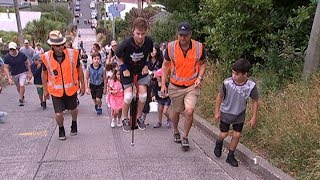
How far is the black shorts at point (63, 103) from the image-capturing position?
6.93m

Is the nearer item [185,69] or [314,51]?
[185,69]

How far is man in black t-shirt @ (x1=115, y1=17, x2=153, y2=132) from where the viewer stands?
5.95 metres

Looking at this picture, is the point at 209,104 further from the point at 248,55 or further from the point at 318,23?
the point at 318,23

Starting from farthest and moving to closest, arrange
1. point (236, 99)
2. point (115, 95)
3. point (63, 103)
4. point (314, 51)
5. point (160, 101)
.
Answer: point (115, 95)
point (160, 101)
point (63, 103)
point (314, 51)
point (236, 99)

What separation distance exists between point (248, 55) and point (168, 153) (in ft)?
13.2

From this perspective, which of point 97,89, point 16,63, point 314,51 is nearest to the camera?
point 314,51

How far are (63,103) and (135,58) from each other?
1750mm

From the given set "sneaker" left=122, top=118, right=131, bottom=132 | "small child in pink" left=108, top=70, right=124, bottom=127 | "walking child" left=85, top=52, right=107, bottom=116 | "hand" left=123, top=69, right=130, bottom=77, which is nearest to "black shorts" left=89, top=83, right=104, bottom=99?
"walking child" left=85, top=52, right=107, bottom=116

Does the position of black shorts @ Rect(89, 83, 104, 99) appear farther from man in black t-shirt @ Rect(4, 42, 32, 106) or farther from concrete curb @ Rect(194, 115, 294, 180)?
concrete curb @ Rect(194, 115, 294, 180)

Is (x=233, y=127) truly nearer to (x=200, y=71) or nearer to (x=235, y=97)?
(x=235, y=97)

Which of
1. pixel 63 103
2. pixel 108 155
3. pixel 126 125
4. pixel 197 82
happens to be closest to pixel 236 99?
pixel 197 82

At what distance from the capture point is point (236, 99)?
17.9ft

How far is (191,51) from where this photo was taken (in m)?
5.97

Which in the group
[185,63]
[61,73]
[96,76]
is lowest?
[96,76]
